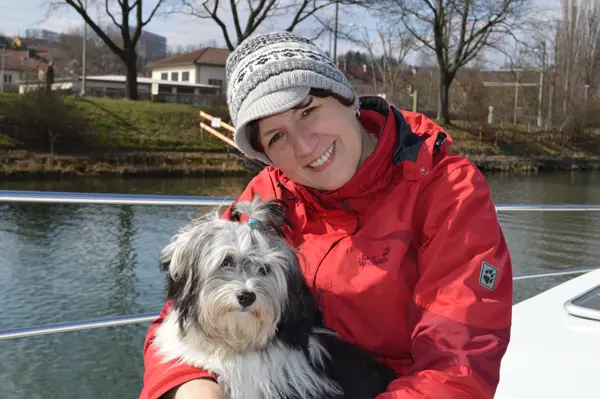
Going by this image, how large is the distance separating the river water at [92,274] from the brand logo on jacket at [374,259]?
802 mm

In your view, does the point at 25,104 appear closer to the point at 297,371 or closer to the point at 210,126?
the point at 210,126

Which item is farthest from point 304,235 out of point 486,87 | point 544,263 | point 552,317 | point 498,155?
point 486,87

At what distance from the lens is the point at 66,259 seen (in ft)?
32.5

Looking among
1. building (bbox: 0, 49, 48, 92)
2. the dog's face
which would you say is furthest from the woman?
building (bbox: 0, 49, 48, 92)

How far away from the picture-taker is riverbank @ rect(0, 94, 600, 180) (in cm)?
2039

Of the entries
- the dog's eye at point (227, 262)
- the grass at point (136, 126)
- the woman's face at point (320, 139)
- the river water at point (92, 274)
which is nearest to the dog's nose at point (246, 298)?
the dog's eye at point (227, 262)

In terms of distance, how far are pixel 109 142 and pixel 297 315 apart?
22.6 meters

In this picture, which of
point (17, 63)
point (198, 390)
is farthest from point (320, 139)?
point (17, 63)

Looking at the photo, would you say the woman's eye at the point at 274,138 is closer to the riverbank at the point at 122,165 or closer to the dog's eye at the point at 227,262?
the dog's eye at the point at 227,262

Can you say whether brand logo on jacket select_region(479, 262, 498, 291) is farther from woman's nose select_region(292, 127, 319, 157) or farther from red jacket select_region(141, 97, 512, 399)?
woman's nose select_region(292, 127, 319, 157)

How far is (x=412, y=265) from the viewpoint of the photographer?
5.86ft

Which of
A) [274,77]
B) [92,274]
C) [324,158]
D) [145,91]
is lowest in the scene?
[92,274]

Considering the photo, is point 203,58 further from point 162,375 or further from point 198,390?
point 198,390

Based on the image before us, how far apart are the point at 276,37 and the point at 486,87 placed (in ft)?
144
